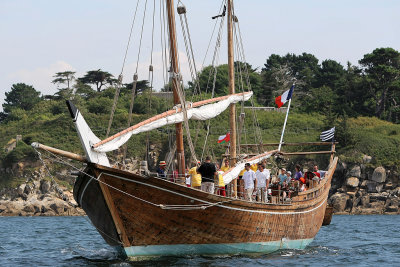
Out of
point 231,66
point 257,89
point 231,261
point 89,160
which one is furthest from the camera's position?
point 257,89

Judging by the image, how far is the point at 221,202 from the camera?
25.2 metres

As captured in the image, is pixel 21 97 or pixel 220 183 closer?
pixel 220 183

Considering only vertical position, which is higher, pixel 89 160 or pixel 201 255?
pixel 89 160

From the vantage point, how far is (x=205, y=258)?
25594mm

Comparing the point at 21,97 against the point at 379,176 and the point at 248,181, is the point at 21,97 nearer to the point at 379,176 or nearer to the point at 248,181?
the point at 379,176

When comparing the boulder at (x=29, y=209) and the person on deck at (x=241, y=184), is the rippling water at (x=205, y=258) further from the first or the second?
the boulder at (x=29, y=209)

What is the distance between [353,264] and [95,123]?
63.4 m

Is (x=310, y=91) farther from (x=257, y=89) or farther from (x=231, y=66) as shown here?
(x=231, y=66)

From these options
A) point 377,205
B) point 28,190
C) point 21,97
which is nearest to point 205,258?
point 377,205

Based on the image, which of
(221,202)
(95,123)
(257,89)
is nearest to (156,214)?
(221,202)

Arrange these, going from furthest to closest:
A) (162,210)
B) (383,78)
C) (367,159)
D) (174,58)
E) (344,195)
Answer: (383,78) < (367,159) < (344,195) < (174,58) < (162,210)

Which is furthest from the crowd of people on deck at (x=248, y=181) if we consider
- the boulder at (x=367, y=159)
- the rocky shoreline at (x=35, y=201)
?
the rocky shoreline at (x=35, y=201)

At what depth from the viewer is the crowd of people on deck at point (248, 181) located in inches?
1004

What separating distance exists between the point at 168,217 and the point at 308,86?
A: 280ft
